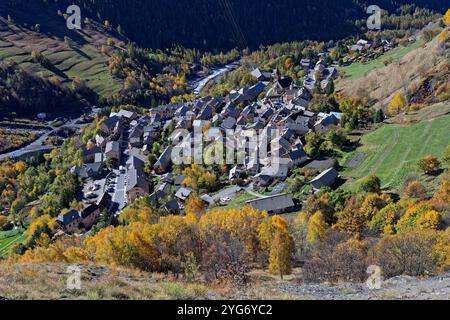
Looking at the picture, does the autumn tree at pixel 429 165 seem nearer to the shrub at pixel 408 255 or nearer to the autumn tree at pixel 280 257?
the shrub at pixel 408 255

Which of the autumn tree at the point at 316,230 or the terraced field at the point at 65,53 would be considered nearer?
the autumn tree at the point at 316,230

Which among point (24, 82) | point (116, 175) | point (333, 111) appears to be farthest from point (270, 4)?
point (116, 175)

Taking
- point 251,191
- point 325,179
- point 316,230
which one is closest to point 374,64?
point 325,179

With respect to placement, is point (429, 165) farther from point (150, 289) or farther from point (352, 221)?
point (150, 289)

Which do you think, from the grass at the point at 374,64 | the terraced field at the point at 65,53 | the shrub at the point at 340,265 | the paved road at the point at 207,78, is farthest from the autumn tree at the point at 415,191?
the terraced field at the point at 65,53

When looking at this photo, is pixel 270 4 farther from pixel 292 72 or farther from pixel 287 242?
pixel 287 242
